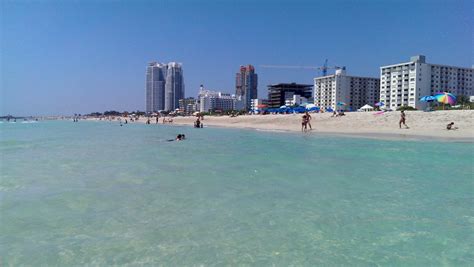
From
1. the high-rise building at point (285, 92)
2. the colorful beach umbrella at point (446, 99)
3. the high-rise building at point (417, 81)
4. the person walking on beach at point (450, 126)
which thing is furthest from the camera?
the high-rise building at point (285, 92)

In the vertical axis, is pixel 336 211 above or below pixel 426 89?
below

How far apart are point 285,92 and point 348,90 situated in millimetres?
41712

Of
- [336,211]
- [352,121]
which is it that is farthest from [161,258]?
[352,121]

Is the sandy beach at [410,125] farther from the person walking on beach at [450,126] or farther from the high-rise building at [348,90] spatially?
the high-rise building at [348,90]

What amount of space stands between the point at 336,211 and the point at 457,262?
2.38 meters

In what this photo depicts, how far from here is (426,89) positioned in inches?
4459

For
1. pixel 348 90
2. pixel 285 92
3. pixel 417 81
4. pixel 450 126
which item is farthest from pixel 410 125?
pixel 285 92

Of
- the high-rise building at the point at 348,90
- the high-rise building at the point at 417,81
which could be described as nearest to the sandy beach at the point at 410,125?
the high-rise building at the point at 417,81

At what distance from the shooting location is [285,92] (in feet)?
577

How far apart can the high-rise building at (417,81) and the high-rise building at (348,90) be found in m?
16.1

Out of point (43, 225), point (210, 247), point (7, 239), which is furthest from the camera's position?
point (43, 225)

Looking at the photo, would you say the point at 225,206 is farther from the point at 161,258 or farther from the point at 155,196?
the point at 161,258

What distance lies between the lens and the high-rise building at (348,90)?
139 meters

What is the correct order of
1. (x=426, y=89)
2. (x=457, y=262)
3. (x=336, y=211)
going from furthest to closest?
(x=426, y=89) < (x=336, y=211) < (x=457, y=262)
